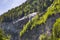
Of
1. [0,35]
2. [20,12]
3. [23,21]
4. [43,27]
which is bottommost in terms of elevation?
[0,35]

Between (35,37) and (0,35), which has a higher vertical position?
(35,37)

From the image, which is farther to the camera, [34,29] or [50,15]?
[34,29]

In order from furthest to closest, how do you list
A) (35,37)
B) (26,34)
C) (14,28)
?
1. (14,28)
2. (26,34)
3. (35,37)

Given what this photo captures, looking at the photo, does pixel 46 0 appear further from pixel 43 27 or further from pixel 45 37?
pixel 45 37

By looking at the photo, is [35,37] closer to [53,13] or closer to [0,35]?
[53,13]

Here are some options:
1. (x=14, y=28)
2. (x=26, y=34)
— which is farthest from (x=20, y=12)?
(x=26, y=34)

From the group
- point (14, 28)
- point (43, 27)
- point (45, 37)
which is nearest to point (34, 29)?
point (43, 27)

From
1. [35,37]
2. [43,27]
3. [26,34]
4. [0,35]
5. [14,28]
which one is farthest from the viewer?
[14,28]
